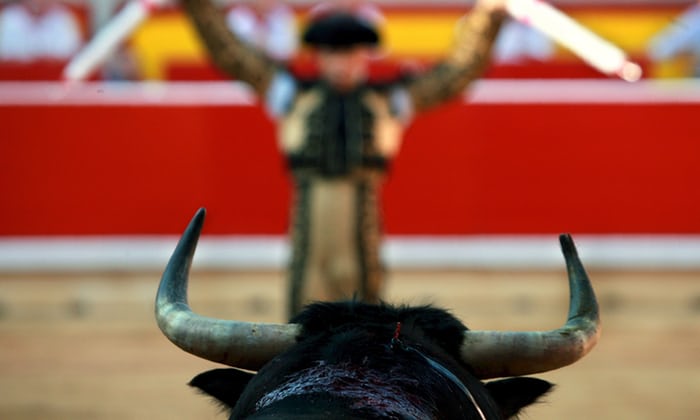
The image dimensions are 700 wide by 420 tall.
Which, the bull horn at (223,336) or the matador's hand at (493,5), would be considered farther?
the matador's hand at (493,5)

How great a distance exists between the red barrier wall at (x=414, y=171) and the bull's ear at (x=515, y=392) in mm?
6645

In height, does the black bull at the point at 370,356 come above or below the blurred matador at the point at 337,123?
below

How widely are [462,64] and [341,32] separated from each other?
0.47 meters

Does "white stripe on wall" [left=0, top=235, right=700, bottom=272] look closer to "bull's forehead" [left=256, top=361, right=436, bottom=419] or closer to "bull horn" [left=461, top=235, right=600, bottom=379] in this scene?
"bull horn" [left=461, top=235, right=600, bottom=379]

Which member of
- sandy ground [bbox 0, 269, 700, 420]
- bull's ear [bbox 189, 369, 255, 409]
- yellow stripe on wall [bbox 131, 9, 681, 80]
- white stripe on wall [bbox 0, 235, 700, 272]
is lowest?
bull's ear [bbox 189, 369, 255, 409]

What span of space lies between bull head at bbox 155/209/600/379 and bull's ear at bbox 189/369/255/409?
18mm

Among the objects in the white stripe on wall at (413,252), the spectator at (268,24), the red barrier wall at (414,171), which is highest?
the spectator at (268,24)

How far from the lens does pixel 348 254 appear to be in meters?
4.78

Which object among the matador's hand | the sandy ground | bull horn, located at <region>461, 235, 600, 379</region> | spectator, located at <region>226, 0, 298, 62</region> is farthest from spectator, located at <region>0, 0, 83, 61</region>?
bull horn, located at <region>461, 235, 600, 379</region>

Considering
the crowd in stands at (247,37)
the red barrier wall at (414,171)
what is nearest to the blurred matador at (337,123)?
the red barrier wall at (414,171)

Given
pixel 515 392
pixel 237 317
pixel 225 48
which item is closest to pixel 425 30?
pixel 237 317

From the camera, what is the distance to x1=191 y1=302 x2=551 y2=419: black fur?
5.18ft

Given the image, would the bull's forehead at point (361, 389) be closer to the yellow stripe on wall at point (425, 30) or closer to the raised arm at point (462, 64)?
the raised arm at point (462, 64)

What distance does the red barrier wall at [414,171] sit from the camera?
866cm
